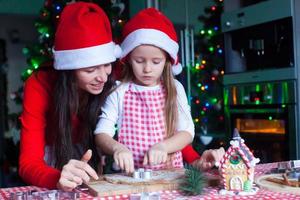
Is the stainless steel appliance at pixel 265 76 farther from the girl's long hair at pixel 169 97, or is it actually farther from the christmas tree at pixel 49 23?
the girl's long hair at pixel 169 97

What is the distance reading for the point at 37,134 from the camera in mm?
1319

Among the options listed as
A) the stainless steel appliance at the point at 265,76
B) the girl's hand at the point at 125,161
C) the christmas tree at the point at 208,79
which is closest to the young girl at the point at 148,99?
the girl's hand at the point at 125,161

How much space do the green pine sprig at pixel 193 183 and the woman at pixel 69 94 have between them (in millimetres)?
361

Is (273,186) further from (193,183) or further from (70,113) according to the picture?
(70,113)

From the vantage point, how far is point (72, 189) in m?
0.99

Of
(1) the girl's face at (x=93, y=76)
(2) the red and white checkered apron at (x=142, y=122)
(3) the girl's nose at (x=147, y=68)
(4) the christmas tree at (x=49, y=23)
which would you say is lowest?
(2) the red and white checkered apron at (x=142, y=122)

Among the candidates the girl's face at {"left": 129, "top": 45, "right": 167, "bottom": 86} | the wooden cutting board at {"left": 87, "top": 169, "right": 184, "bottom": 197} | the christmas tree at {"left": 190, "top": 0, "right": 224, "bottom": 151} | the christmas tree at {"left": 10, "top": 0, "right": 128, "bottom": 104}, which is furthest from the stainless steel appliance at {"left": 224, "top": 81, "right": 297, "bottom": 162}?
the wooden cutting board at {"left": 87, "top": 169, "right": 184, "bottom": 197}

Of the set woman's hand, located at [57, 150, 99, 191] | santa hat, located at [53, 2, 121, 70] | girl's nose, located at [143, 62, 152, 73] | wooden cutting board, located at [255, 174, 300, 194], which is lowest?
wooden cutting board, located at [255, 174, 300, 194]

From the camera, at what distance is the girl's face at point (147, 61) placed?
1.35 meters

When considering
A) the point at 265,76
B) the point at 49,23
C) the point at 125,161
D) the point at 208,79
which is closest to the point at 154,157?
the point at 125,161

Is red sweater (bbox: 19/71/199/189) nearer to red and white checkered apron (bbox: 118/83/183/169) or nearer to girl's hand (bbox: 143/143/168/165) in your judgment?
red and white checkered apron (bbox: 118/83/183/169)

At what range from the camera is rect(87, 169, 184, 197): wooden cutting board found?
95 centimetres

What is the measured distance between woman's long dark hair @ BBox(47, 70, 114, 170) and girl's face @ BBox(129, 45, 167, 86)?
13cm

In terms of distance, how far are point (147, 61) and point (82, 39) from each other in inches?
7.8
